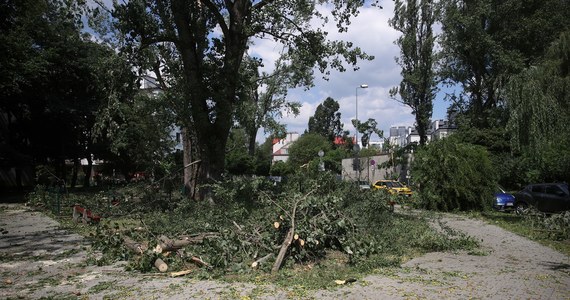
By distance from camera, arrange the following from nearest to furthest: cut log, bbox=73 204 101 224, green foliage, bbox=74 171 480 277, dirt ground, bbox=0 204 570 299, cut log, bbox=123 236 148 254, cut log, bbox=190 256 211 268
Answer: dirt ground, bbox=0 204 570 299 < cut log, bbox=190 256 211 268 < green foliage, bbox=74 171 480 277 < cut log, bbox=123 236 148 254 < cut log, bbox=73 204 101 224

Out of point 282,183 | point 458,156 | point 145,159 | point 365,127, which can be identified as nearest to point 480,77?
point 365,127

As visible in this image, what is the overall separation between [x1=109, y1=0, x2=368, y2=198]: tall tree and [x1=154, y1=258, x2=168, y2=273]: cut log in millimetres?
9027

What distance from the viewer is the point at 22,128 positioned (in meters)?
32.8

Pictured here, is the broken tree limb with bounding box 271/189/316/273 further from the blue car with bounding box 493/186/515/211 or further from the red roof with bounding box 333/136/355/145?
the red roof with bounding box 333/136/355/145

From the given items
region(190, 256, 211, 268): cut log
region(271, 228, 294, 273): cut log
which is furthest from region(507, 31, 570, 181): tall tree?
region(190, 256, 211, 268): cut log

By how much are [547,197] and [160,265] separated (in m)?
15.8

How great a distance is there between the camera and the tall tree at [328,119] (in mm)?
100188

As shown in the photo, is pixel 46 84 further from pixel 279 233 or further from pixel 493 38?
pixel 493 38

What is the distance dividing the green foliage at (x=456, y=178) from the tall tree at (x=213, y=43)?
602 cm

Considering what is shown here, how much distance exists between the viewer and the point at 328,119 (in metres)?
101

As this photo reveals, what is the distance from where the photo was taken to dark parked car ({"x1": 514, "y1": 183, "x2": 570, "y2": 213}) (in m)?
16.6

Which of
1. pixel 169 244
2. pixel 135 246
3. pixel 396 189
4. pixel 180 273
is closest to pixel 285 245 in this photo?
pixel 180 273

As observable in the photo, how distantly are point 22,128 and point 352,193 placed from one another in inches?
1148

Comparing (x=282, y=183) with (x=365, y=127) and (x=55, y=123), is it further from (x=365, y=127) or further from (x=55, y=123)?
(x=365, y=127)
